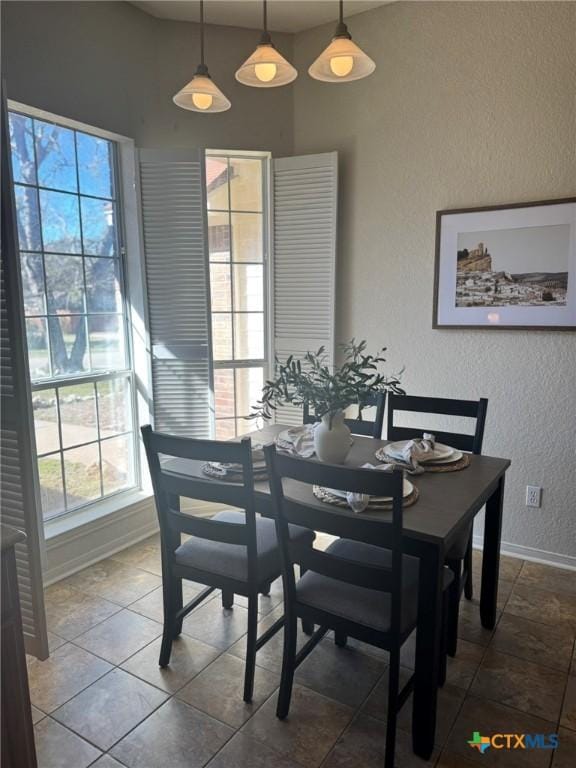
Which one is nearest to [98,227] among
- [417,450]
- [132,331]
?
[132,331]

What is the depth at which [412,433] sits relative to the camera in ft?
9.05

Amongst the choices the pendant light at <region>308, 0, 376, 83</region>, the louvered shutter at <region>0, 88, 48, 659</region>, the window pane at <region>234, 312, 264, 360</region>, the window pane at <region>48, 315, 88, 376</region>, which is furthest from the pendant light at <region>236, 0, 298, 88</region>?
the window pane at <region>234, 312, 264, 360</region>

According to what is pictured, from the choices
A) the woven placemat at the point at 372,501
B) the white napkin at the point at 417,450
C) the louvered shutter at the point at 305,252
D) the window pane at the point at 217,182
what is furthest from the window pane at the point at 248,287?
the woven placemat at the point at 372,501

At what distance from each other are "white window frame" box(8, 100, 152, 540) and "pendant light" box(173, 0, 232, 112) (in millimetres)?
973

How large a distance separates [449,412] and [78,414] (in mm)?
2078

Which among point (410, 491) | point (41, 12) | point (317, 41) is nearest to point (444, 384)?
point (410, 491)

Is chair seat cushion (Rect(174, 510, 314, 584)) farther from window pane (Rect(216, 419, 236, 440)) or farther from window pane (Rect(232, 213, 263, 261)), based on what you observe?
window pane (Rect(232, 213, 263, 261))

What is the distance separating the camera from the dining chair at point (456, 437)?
2.18 m

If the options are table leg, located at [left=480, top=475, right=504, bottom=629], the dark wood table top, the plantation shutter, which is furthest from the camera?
the plantation shutter

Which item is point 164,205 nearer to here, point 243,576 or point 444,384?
point 444,384

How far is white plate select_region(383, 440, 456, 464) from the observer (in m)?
2.21

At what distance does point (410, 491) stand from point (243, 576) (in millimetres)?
712

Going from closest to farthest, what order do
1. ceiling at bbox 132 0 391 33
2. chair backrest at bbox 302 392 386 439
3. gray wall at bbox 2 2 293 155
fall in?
gray wall at bbox 2 2 293 155
chair backrest at bbox 302 392 386 439
ceiling at bbox 132 0 391 33

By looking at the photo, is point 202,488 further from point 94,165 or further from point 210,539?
point 94,165
